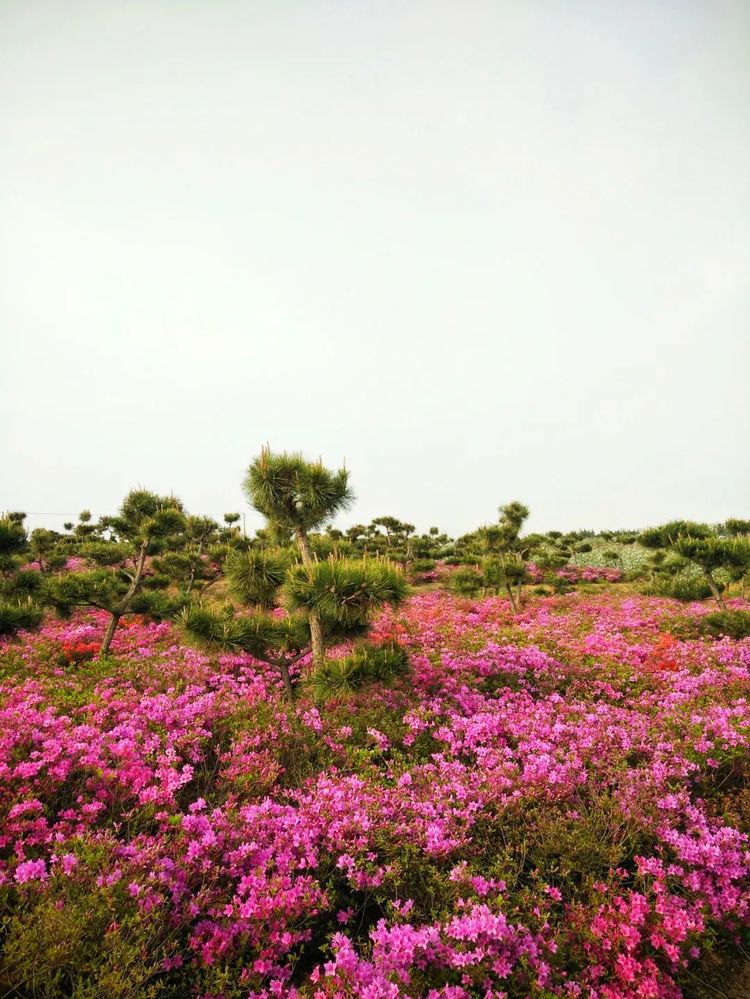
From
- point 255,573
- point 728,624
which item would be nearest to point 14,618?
point 255,573

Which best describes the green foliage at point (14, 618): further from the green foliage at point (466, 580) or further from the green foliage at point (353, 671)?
the green foliage at point (466, 580)

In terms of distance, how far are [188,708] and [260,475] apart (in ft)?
14.5

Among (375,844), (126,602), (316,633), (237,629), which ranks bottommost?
(375,844)

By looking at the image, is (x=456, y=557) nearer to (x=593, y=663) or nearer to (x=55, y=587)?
(x=593, y=663)

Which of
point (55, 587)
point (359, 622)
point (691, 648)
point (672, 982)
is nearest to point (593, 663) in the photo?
point (691, 648)

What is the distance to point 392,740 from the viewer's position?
674cm

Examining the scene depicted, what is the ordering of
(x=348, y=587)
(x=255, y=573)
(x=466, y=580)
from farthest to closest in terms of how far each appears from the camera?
(x=466, y=580) → (x=255, y=573) → (x=348, y=587)

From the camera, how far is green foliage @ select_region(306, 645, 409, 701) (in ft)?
22.4

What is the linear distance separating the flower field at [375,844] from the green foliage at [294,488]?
12.1 feet

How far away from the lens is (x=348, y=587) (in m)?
7.09

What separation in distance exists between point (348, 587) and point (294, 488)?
267 cm

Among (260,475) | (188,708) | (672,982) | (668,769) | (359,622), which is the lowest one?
(672,982)

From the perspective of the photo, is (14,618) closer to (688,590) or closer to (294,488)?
(294,488)

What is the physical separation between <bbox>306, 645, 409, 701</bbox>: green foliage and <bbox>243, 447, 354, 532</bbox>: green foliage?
124 inches
